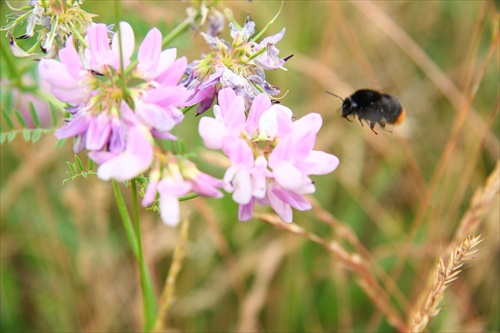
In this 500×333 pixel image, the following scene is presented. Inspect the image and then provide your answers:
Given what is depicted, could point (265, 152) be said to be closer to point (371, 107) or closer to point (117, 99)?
point (117, 99)

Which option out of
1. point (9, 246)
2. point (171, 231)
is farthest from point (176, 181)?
point (9, 246)

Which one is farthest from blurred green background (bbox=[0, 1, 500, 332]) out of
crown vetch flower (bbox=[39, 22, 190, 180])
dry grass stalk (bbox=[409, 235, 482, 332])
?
crown vetch flower (bbox=[39, 22, 190, 180])

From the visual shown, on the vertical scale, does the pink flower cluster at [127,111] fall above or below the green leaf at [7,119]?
above

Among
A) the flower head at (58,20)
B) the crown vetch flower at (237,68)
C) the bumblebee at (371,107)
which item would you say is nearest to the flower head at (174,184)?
the crown vetch flower at (237,68)

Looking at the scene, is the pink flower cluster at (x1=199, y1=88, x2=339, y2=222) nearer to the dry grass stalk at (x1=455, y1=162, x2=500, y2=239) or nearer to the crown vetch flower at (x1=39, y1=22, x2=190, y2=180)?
the crown vetch flower at (x1=39, y1=22, x2=190, y2=180)

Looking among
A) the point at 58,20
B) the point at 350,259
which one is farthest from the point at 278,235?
the point at 58,20

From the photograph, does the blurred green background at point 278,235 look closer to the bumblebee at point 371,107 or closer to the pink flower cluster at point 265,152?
the bumblebee at point 371,107
